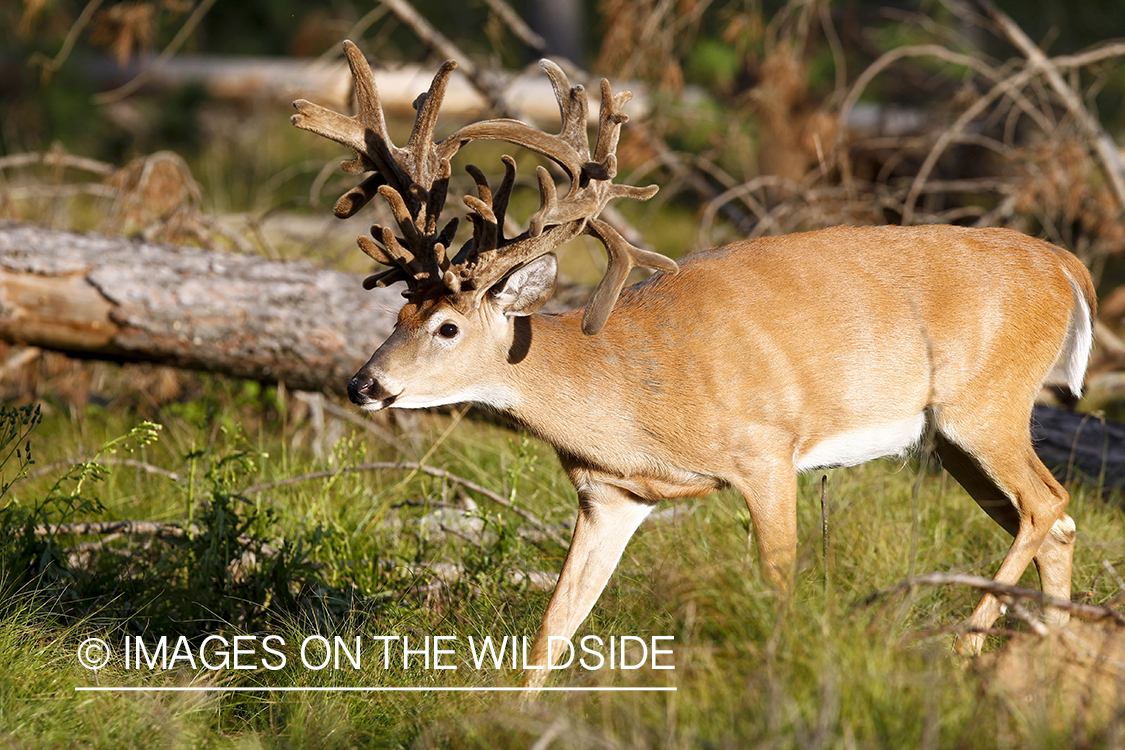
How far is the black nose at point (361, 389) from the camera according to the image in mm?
3615

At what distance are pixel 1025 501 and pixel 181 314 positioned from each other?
12.2ft

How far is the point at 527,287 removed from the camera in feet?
12.4

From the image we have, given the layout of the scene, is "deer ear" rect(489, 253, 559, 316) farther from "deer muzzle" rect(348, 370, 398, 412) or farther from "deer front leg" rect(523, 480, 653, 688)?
"deer front leg" rect(523, 480, 653, 688)

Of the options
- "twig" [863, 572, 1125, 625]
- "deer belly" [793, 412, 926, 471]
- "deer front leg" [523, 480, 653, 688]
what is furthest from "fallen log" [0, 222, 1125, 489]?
"twig" [863, 572, 1125, 625]

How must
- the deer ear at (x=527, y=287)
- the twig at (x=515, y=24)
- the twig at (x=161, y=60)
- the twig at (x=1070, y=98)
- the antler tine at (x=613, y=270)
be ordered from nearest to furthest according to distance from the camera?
1. the antler tine at (x=613, y=270)
2. the deer ear at (x=527, y=287)
3. the twig at (x=161, y=60)
4. the twig at (x=1070, y=98)
5. the twig at (x=515, y=24)

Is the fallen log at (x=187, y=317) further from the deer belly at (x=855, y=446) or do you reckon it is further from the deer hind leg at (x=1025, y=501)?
the deer belly at (x=855, y=446)

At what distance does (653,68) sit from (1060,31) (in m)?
7.41

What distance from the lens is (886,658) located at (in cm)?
249

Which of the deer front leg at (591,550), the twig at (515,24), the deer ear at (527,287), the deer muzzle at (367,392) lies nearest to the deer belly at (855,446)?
the deer front leg at (591,550)

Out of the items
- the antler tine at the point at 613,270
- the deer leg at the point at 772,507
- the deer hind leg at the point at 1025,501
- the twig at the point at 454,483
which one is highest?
the antler tine at the point at 613,270

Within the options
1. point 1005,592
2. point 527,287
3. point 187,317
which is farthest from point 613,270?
point 187,317

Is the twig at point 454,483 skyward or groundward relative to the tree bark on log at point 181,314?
groundward

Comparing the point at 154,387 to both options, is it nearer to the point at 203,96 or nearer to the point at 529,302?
the point at 529,302

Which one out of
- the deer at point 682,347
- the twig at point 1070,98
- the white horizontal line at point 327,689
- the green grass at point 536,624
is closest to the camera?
the green grass at point 536,624
